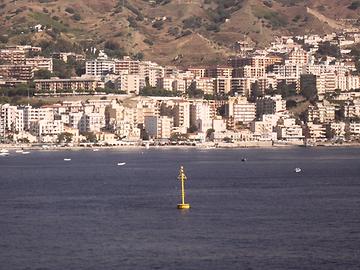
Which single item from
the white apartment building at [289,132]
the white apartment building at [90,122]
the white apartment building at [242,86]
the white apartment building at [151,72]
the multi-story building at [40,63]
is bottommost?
the white apartment building at [289,132]

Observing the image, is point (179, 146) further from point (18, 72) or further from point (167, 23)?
point (167, 23)

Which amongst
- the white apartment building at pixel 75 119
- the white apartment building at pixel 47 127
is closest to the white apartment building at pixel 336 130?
the white apartment building at pixel 75 119

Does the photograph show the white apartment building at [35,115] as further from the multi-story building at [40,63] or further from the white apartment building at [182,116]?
the multi-story building at [40,63]

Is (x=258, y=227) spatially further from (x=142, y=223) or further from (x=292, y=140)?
(x=292, y=140)

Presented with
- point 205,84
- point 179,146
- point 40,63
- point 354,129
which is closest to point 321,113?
point 354,129

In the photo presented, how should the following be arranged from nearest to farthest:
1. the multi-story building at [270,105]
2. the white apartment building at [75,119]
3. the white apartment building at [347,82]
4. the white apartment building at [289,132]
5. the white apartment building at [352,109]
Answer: the white apartment building at [75,119]
the white apartment building at [289,132]
the white apartment building at [352,109]
the multi-story building at [270,105]
the white apartment building at [347,82]
